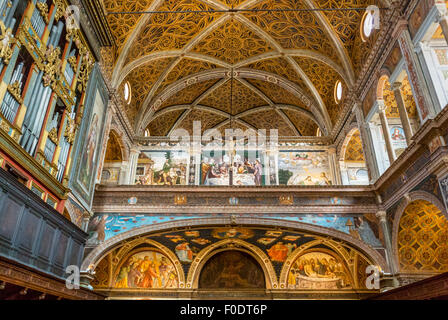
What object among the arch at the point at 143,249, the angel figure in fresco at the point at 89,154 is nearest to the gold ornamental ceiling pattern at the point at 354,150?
the arch at the point at 143,249

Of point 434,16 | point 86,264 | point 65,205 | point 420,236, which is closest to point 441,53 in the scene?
point 434,16

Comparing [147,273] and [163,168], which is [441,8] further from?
[147,273]

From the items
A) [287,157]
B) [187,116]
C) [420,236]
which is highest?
[187,116]

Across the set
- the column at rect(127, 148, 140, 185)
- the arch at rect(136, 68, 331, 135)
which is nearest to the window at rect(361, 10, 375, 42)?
the arch at rect(136, 68, 331, 135)

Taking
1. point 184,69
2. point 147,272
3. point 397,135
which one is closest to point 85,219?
point 147,272

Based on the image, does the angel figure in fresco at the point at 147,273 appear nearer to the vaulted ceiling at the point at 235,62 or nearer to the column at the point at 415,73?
the vaulted ceiling at the point at 235,62

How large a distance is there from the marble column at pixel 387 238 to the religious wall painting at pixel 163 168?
906 cm

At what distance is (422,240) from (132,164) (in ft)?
42.4

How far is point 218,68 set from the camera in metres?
19.4

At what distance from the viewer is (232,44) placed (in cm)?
1802
